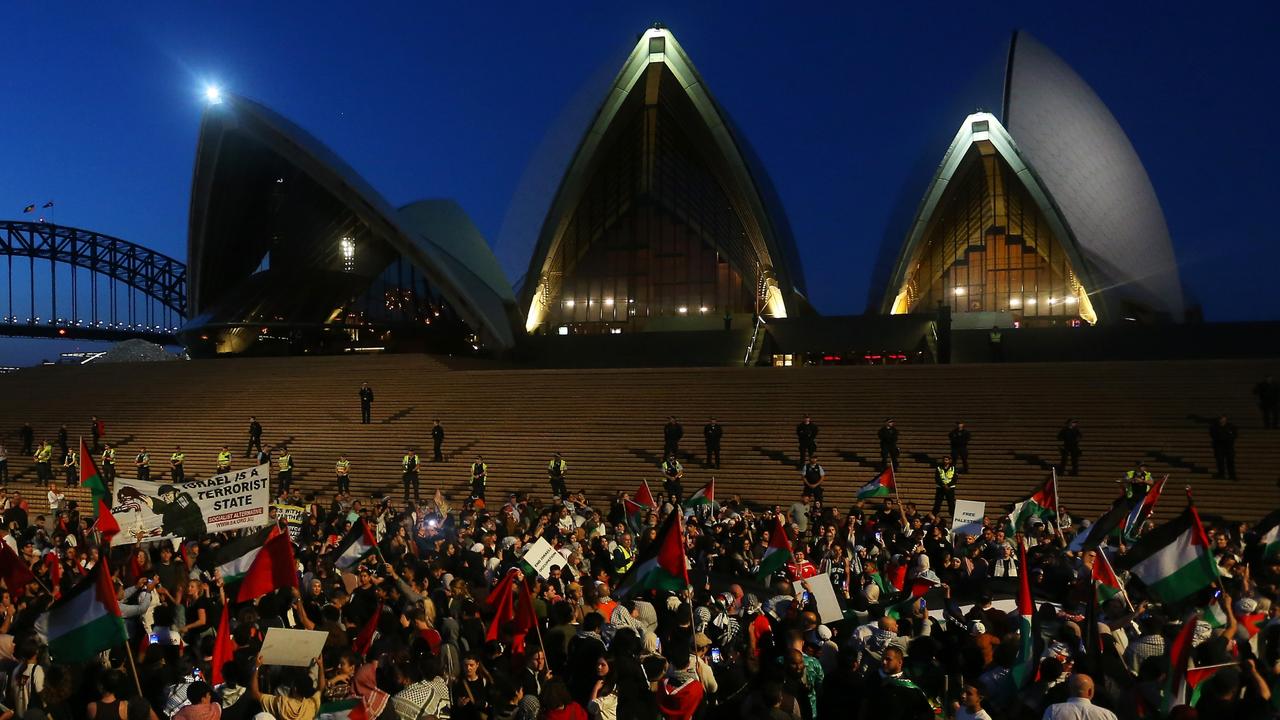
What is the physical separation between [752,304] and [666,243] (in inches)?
177

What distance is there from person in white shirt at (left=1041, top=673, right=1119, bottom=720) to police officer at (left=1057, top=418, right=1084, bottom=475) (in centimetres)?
1172

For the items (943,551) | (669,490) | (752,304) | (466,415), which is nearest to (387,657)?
(943,551)

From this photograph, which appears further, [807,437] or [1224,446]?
[807,437]

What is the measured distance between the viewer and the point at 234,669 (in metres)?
4.75

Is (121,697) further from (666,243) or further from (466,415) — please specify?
(666,243)

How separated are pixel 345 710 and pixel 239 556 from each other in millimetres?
2971

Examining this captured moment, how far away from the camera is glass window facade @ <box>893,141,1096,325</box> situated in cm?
3566

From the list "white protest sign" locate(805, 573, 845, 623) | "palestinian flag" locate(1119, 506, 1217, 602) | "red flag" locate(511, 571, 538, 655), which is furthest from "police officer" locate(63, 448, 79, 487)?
"palestinian flag" locate(1119, 506, 1217, 602)

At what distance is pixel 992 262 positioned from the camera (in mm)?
37625

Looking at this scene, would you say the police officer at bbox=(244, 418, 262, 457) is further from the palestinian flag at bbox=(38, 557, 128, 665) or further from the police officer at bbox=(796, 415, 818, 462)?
the palestinian flag at bbox=(38, 557, 128, 665)

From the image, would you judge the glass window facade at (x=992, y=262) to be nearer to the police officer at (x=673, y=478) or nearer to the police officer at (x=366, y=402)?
the police officer at (x=366, y=402)

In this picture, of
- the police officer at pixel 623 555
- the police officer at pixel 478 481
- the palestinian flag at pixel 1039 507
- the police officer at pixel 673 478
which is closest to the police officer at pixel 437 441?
the police officer at pixel 478 481

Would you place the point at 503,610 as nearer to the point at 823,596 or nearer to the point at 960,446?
the point at 823,596

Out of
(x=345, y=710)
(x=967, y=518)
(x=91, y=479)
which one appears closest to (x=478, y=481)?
(x=91, y=479)
